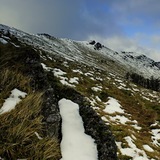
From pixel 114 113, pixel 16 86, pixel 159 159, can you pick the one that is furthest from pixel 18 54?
pixel 114 113

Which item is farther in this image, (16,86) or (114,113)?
(114,113)

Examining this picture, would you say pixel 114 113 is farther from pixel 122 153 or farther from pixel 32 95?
pixel 32 95

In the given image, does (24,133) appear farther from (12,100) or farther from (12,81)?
(12,81)

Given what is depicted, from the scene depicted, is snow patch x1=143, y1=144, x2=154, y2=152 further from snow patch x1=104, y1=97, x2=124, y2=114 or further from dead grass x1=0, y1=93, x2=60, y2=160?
dead grass x1=0, y1=93, x2=60, y2=160

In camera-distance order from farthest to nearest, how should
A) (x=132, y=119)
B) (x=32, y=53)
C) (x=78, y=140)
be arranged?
(x=132, y=119) → (x=32, y=53) → (x=78, y=140)

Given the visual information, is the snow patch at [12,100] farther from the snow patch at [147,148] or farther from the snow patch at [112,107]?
the snow patch at [112,107]

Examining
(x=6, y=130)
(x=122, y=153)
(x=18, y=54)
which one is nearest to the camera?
(x=6, y=130)

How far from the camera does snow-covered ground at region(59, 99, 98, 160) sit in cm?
881

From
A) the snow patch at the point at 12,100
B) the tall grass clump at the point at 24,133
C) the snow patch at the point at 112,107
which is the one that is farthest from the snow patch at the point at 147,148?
the snow patch at the point at 12,100

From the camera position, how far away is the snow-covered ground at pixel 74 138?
28.9 ft

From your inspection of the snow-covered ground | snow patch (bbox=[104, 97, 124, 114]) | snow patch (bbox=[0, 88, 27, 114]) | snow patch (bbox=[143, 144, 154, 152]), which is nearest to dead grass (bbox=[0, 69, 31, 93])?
snow patch (bbox=[0, 88, 27, 114])

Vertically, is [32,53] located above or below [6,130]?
above

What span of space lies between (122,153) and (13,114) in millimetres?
10101

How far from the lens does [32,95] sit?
8562mm
